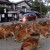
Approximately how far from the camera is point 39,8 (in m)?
99.4

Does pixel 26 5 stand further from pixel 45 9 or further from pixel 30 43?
pixel 30 43

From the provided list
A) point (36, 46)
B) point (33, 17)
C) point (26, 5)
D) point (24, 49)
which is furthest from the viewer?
point (26, 5)

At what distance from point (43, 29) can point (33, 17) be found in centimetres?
3115

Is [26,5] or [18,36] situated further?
A: [26,5]

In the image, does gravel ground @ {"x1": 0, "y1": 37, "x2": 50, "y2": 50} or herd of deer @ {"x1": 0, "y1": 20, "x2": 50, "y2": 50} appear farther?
herd of deer @ {"x1": 0, "y1": 20, "x2": 50, "y2": 50}

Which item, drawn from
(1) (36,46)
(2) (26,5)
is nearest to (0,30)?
(1) (36,46)

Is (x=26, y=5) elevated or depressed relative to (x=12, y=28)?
depressed

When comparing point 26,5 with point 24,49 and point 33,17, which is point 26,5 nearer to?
point 33,17

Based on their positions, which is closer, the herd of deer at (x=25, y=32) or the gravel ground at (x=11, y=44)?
the gravel ground at (x=11, y=44)

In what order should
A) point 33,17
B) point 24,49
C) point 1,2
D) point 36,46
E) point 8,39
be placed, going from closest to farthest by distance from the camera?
point 24,49 → point 36,46 → point 8,39 → point 33,17 → point 1,2

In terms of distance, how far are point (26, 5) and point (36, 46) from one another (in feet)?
274

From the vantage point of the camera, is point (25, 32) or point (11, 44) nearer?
point (11, 44)

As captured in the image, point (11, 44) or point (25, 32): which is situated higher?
point (25, 32)

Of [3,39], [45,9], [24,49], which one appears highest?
[24,49]
